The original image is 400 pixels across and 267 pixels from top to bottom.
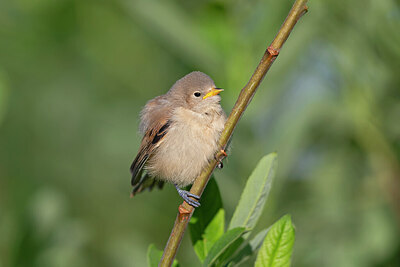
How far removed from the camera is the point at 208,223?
2133 mm

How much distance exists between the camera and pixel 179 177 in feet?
9.80

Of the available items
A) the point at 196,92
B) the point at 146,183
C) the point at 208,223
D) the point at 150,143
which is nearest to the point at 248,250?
the point at 208,223

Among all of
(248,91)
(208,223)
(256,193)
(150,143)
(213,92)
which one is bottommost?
(208,223)

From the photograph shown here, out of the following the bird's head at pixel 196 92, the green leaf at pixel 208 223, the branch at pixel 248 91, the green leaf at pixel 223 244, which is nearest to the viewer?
the branch at pixel 248 91

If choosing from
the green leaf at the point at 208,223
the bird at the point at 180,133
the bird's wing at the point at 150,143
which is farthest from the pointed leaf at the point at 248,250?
the bird's wing at the point at 150,143

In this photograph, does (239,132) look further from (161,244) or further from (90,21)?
(90,21)

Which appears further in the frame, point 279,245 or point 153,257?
point 153,257

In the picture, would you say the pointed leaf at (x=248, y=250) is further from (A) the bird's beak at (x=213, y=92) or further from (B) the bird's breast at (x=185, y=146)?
(A) the bird's beak at (x=213, y=92)

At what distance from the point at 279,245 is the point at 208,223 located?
17.9 inches

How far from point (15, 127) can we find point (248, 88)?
3490 mm

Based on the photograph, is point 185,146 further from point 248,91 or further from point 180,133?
point 248,91

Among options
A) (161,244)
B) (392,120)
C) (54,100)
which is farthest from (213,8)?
(54,100)

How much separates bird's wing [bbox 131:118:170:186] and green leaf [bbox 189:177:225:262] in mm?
1054

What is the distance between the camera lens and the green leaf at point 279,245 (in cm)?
172
